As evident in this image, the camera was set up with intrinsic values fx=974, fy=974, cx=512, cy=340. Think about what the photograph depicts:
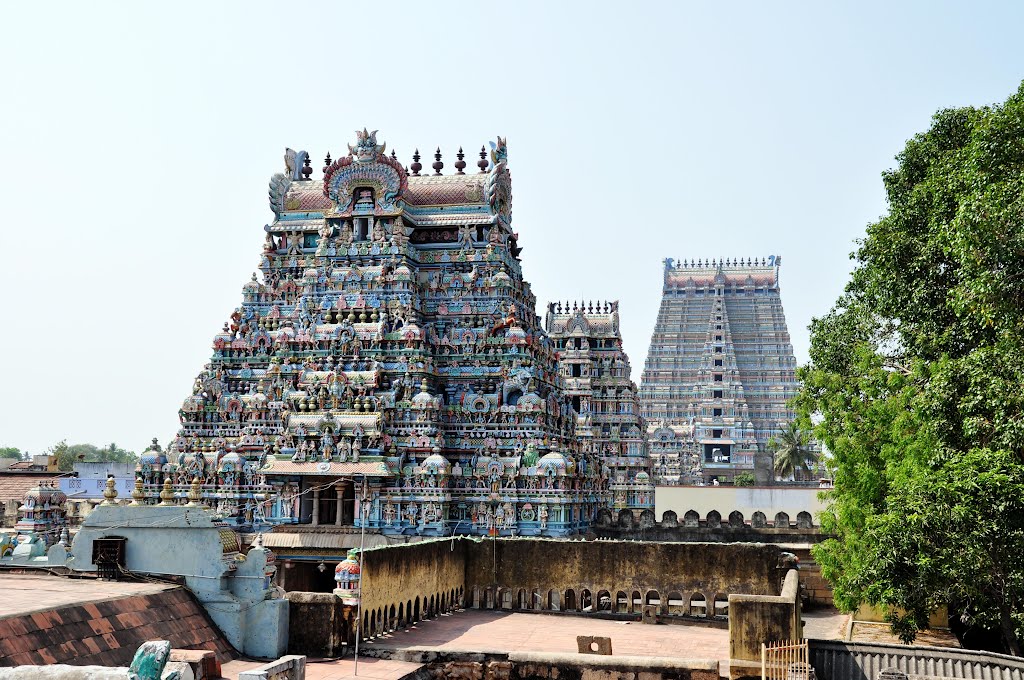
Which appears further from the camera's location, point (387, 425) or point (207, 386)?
point (207, 386)

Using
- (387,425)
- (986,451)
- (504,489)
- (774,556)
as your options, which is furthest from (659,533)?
(986,451)

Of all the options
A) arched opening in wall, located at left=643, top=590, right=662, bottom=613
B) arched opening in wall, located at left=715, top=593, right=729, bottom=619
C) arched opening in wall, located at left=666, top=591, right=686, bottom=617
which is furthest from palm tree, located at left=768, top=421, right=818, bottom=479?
arched opening in wall, located at left=666, top=591, right=686, bottom=617

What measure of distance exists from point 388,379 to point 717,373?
59325mm

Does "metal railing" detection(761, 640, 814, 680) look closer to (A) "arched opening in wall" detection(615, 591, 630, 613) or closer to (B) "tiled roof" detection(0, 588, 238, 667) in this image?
(A) "arched opening in wall" detection(615, 591, 630, 613)

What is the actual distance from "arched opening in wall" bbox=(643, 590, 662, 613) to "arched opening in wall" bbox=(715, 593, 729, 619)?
123cm

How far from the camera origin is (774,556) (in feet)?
68.2

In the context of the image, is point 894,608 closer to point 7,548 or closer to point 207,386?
point 7,548

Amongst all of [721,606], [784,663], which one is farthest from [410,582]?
[721,606]

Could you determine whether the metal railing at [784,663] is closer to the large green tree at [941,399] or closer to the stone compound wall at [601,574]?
the large green tree at [941,399]

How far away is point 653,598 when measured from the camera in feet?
75.3

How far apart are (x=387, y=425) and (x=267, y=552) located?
20.8 m

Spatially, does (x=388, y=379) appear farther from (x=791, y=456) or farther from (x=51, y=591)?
(x=791, y=456)

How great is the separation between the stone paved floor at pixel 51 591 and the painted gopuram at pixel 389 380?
56.9 ft

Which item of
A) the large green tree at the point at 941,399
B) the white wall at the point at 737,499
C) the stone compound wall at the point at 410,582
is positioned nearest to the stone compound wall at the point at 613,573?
the stone compound wall at the point at 410,582
